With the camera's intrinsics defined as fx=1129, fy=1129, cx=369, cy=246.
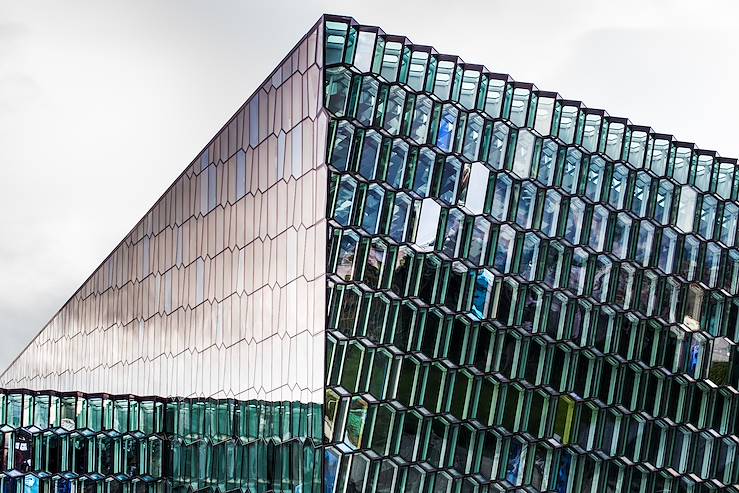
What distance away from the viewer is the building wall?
2419 centimetres

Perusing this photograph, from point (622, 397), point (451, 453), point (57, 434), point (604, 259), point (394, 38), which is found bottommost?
point (57, 434)

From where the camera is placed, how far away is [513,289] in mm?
25594

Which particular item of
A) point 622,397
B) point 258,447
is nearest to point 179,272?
point 258,447

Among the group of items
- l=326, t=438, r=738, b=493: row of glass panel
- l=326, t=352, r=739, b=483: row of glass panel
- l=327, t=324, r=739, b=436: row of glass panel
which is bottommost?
l=326, t=438, r=738, b=493: row of glass panel

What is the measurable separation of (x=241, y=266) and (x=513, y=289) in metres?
7.10

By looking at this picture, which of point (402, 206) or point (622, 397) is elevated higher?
point (402, 206)

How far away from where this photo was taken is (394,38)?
80.9ft

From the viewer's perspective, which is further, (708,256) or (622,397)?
(708,256)

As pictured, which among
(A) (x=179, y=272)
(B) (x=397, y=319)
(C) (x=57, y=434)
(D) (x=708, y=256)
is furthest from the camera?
(A) (x=179, y=272)

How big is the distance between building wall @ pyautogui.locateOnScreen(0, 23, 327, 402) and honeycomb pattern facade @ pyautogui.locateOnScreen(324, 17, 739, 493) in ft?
3.39

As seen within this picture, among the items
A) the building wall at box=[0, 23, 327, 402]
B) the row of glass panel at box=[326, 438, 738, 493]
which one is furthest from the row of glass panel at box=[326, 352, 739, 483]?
the building wall at box=[0, 23, 327, 402]

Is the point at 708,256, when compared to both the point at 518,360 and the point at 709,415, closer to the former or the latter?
the point at 709,415

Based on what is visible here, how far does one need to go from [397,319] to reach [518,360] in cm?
345

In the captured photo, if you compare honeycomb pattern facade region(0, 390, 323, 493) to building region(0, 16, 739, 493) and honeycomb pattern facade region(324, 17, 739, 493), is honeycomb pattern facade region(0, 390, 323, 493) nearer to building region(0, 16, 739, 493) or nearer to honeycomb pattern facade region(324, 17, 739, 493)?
building region(0, 16, 739, 493)
